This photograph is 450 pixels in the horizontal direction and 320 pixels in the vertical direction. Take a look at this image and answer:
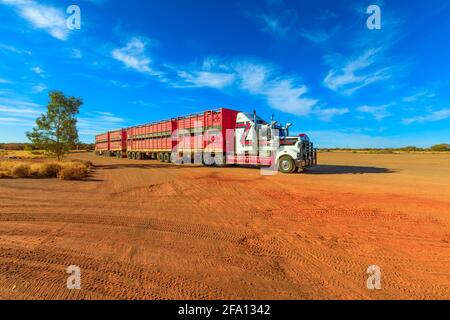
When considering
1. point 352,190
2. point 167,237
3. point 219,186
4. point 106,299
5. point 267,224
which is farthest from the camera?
point 219,186

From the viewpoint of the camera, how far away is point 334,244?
3.97m

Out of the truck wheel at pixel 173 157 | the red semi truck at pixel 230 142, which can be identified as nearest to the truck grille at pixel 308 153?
the red semi truck at pixel 230 142

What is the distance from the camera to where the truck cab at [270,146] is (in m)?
13.7

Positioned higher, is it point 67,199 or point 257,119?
point 257,119

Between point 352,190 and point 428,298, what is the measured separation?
6681 mm

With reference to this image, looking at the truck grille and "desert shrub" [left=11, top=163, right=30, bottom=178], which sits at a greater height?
the truck grille

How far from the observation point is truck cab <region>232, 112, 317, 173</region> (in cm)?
1371

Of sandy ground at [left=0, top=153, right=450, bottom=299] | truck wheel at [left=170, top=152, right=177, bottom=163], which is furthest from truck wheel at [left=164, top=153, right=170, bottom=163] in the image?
sandy ground at [left=0, top=153, right=450, bottom=299]

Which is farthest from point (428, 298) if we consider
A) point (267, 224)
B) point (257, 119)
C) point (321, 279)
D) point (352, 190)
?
point (257, 119)

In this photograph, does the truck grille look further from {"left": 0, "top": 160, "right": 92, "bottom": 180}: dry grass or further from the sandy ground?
{"left": 0, "top": 160, "right": 92, "bottom": 180}: dry grass

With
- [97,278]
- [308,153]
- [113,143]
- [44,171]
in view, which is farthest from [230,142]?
[113,143]

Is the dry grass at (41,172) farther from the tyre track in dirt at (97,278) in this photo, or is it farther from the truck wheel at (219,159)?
the tyre track in dirt at (97,278)
